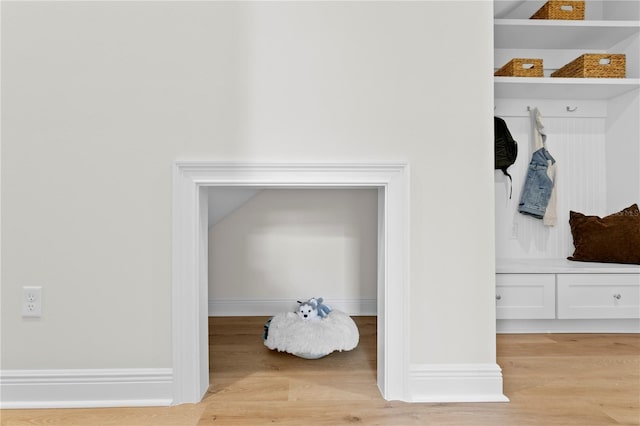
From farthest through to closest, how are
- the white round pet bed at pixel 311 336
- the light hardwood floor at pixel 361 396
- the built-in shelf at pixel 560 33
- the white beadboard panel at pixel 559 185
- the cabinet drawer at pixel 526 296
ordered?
the white beadboard panel at pixel 559 185 → the built-in shelf at pixel 560 33 → the cabinet drawer at pixel 526 296 → the white round pet bed at pixel 311 336 → the light hardwood floor at pixel 361 396

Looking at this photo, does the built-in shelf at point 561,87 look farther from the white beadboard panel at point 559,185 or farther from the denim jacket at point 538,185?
the denim jacket at point 538,185

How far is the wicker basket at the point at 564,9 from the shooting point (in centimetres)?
268

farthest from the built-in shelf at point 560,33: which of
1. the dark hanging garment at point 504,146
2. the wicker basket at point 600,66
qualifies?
the dark hanging garment at point 504,146

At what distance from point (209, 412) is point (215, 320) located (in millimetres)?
1318

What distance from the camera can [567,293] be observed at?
2.48 m

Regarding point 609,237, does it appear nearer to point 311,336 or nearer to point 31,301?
point 311,336

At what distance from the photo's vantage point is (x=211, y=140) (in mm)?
1581

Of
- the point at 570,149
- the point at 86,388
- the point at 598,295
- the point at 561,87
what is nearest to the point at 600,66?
the point at 561,87

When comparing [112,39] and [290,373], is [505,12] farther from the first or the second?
[290,373]

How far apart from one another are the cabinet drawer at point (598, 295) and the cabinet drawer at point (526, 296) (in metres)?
0.07

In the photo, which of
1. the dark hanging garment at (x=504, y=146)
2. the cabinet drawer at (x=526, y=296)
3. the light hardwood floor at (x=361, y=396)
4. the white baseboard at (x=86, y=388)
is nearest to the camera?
the light hardwood floor at (x=361, y=396)

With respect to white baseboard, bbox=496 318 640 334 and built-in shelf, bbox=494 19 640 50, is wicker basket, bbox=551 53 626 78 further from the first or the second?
white baseboard, bbox=496 318 640 334

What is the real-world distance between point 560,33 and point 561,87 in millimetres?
394

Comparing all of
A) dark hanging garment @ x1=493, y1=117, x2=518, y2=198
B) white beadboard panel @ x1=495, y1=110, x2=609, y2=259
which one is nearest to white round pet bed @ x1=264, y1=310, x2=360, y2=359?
white beadboard panel @ x1=495, y1=110, x2=609, y2=259
